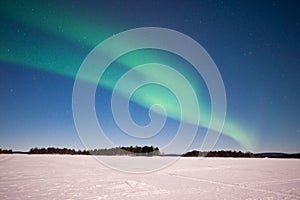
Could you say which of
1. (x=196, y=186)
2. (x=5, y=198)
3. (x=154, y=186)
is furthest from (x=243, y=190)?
(x=5, y=198)

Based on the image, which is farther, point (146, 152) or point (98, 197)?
point (146, 152)

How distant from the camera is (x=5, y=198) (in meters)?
7.03

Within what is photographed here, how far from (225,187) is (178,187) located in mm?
1813

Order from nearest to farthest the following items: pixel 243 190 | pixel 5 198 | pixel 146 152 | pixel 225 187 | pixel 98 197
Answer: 1. pixel 5 198
2. pixel 98 197
3. pixel 243 190
4. pixel 225 187
5. pixel 146 152

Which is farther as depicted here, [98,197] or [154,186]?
[154,186]

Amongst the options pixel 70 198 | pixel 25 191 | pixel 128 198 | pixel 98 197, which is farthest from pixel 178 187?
pixel 25 191

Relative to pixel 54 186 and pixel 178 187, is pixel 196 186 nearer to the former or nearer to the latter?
pixel 178 187

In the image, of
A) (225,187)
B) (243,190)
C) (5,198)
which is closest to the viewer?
(5,198)

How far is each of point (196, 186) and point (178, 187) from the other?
0.80 meters

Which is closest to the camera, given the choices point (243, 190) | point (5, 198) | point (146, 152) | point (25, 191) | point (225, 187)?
point (5, 198)

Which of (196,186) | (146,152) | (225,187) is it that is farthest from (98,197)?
(146,152)

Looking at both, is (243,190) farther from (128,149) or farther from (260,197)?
(128,149)

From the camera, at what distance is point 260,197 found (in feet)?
24.8

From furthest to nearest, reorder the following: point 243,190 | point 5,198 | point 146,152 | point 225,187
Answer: point 146,152, point 225,187, point 243,190, point 5,198
